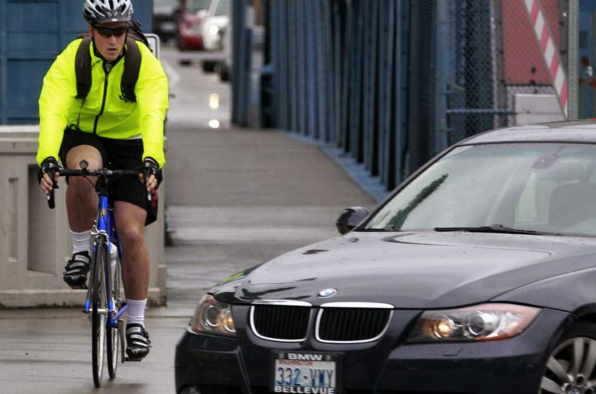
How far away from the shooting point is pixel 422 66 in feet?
52.4

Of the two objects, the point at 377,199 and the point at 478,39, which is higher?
the point at 478,39

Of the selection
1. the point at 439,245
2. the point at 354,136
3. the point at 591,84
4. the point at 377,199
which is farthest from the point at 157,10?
the point at 439,245

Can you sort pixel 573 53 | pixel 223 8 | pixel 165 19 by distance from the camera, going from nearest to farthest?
pixel 573 53 → pixel 223 8 → pixel 165 19

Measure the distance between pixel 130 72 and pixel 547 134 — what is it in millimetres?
2046

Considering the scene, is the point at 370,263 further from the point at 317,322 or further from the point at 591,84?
the point at 591,84

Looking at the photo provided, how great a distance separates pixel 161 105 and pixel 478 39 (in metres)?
8.27

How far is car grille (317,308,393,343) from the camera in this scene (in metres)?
5.79

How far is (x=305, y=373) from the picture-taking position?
583 cm

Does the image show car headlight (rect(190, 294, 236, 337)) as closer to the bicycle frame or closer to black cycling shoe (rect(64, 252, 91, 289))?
the bicycle frame

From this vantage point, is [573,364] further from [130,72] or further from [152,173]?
[130,72]

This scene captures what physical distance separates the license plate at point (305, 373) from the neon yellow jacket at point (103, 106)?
1.92 metres

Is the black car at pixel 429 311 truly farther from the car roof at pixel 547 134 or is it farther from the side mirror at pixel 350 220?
the side mirror at pixel 350 220

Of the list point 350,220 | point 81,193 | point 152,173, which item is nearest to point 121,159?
point 81,193

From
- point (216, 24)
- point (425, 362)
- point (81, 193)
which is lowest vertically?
point (425, 362)
